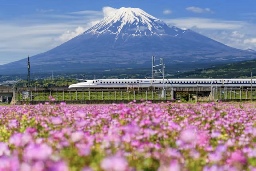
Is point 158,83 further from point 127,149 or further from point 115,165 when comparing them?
point 115,165

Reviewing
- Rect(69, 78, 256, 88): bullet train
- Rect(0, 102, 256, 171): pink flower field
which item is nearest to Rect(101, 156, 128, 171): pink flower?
Rect(0, 102, 256, 171): pink flower field

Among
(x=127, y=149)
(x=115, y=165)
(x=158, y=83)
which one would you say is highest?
(x=115, y=165)

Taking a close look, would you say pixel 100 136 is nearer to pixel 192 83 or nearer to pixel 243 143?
pixel 243 143

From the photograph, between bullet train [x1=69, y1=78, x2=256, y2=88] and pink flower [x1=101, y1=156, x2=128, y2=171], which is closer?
pink flower [x1=101, y1=156, x2=128, y2=171]

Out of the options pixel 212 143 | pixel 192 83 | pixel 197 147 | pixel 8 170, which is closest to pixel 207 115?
pixel 212 143

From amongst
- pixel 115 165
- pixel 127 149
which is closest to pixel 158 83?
pixel 127 149

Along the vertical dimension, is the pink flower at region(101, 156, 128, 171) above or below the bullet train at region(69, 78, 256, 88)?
above

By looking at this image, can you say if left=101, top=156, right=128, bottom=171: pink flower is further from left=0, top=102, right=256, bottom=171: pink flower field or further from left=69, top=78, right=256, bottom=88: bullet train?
left=69, top=78, right=256, bottom=88: bullet train

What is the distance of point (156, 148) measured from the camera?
4477mm

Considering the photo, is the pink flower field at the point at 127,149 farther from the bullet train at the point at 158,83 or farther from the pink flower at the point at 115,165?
the bullet train at the point at 158,83

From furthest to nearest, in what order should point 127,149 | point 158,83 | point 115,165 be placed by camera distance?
1. point 158,83
2. point 127,149
3. point 115,165

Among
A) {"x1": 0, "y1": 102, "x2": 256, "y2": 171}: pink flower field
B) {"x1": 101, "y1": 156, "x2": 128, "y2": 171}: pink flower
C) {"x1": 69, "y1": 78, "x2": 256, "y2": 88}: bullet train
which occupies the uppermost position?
{"x1": 101, "y1": 156, "x2": 128, "y2": 171}: pink flower

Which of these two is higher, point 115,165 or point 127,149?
point 115,165

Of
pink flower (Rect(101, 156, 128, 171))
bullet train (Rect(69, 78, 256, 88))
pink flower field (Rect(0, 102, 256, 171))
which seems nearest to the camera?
pink flower (Rect(101, 156, 128, 171))
